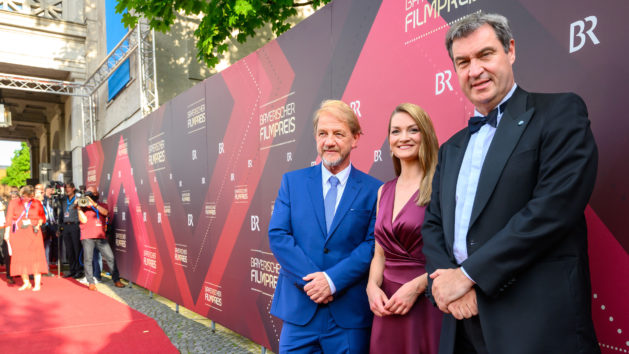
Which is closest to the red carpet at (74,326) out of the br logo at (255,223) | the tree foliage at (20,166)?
the br logo at (255,223)

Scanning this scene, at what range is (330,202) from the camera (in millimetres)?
2473

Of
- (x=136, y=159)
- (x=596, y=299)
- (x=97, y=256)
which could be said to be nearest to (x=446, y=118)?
(x=596, y=299)

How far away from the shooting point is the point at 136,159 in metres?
8.14

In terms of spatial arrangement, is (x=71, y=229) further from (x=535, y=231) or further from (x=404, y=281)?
(x=535, y=231)

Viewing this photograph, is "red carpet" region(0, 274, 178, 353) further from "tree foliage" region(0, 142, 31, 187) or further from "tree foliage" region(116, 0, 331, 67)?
"tree foliage" region(0, 142, 31, 187)

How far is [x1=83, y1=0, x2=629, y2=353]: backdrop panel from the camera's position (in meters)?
1.93

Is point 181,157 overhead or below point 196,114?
below

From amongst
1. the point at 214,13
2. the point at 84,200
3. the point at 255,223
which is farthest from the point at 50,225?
the point at 255,223

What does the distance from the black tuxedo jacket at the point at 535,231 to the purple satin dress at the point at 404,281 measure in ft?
1.62

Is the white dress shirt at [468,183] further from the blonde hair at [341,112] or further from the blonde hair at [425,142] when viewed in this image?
the blonde hair at [341,112]

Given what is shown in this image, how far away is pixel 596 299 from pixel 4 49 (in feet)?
62.0

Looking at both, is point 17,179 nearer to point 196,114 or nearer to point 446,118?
point 196,114

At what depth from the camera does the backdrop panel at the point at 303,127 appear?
193cm

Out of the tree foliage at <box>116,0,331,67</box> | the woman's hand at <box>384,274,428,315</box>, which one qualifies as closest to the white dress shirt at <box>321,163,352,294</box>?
the woman's hand at <box>384,274,428,315</box>
